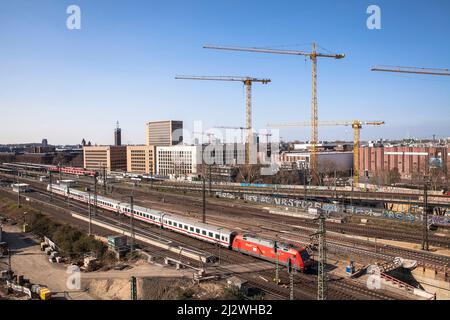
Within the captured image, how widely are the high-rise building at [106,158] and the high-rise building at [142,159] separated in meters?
7.58

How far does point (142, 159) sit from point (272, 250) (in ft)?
297

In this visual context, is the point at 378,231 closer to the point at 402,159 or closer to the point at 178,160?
the point at 402,159

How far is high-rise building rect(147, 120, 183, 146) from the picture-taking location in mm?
135337

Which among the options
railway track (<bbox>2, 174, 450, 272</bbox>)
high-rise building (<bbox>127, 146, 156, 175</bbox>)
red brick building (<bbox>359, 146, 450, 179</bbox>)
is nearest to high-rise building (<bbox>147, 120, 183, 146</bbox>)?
high-rise building (<bbox>127, 146, 156, 175</bbox>)

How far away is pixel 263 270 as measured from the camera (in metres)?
20.8

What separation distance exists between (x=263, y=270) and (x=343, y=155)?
282 ft

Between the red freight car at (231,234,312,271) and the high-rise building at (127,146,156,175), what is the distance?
81.0 m

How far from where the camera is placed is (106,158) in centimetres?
11594

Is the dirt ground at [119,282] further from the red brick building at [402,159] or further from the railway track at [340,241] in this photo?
the red brick building at [402,159]

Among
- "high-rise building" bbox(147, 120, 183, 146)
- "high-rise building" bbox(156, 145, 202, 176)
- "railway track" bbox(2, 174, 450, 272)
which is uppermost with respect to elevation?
"high-rise building" bbox(147, 120, 183, 146)

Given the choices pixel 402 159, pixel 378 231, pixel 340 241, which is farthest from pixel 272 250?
pixel 402 159

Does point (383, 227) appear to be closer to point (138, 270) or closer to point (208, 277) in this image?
point (208, 277)

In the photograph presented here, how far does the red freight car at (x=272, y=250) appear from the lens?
1986 centimetres

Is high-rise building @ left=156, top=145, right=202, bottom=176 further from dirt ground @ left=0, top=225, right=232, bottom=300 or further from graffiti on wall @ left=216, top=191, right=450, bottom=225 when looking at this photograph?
dirt ground @ left=0, top=225, right=232, bottom=300
